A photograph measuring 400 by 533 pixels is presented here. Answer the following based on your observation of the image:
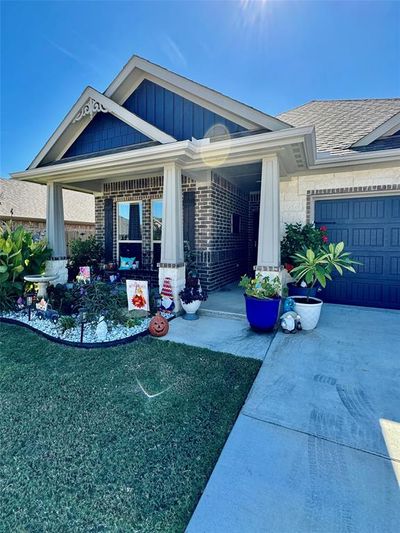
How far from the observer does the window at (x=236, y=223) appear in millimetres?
8125

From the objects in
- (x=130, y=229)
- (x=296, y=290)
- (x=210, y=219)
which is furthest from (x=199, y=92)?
(x=296, y=290)

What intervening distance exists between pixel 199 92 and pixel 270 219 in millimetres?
3226

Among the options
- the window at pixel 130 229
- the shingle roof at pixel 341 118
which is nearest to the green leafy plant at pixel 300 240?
the shingle roof at pixel 341 118

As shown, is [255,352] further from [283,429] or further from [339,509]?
[339,509]

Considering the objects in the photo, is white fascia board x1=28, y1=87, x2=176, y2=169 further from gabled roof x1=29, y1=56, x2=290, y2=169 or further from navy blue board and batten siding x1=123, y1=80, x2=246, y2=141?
navy blue board and batten siding x1=123, y1=80, x2=246, y2=141

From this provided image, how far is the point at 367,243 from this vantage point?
618cm

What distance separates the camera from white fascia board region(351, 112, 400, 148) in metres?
5.72

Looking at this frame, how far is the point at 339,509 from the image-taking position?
1618 mm

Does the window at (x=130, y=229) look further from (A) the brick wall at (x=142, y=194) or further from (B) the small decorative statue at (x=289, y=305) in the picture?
(B) the small decorative statue at (x=289, y=305)

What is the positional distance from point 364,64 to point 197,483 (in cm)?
957

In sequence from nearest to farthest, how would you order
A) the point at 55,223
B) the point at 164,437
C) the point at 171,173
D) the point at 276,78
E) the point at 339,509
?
the point at 339,509 → the point at 164,437 → the point at 171,173 → the point at 55,223 → the point at 276,78

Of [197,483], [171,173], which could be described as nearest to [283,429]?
[197,483]

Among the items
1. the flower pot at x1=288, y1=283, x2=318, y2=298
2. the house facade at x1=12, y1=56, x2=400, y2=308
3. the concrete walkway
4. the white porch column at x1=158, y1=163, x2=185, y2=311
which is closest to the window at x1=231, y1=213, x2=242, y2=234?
the house facade at x1=12, y1=56, x2=400, y2=308

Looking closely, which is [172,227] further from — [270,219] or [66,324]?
[66,324]
